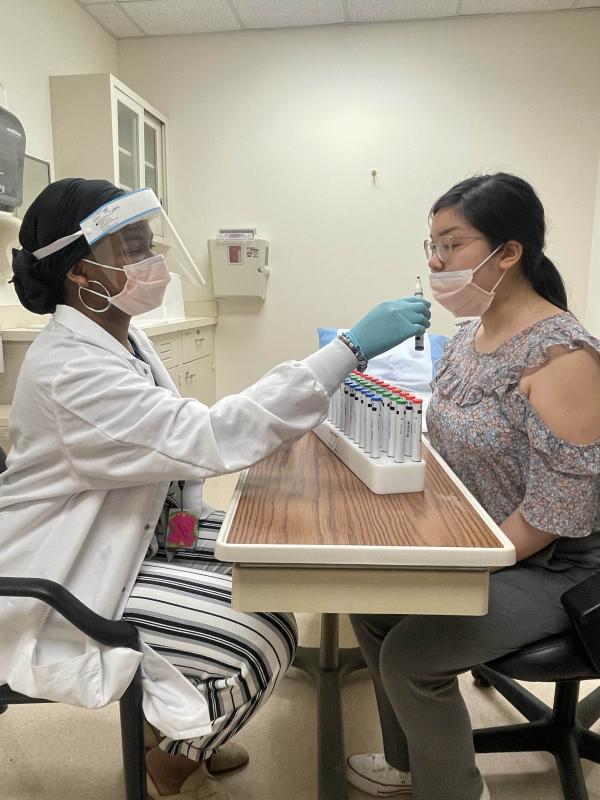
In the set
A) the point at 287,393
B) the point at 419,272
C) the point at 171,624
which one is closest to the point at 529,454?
the point at 287,393

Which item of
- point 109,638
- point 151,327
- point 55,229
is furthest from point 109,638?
point 151,327

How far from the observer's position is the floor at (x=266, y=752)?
132 cm

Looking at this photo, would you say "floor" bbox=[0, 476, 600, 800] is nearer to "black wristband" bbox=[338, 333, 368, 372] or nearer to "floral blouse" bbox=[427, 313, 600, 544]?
"floral blouse" bbox=[427, 313, 600, 544]

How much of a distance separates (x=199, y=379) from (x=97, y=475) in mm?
2881

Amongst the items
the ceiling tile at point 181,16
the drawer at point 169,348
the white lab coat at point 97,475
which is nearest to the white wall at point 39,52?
the ceiling tile at point 181,16

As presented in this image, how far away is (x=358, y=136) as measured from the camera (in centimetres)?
379

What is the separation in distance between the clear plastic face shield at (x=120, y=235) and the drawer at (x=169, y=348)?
77.6 inches

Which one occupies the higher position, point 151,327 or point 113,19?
point 113,19

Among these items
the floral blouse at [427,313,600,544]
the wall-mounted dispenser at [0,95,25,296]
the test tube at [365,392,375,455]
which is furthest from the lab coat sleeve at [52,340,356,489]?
the wall-mounted dispenser at [0,95,25,296]

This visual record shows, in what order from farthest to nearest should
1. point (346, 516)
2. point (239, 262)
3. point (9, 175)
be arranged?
point (239, 262) → point (9, 175) → point (346, 516)

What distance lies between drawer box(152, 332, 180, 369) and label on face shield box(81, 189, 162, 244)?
2.03 meters

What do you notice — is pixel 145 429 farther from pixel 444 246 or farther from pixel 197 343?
pixel 197 343

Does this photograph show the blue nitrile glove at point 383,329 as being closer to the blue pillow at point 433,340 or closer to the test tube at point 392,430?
the test tube at point 392,430

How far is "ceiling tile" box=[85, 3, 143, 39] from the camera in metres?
3.42
